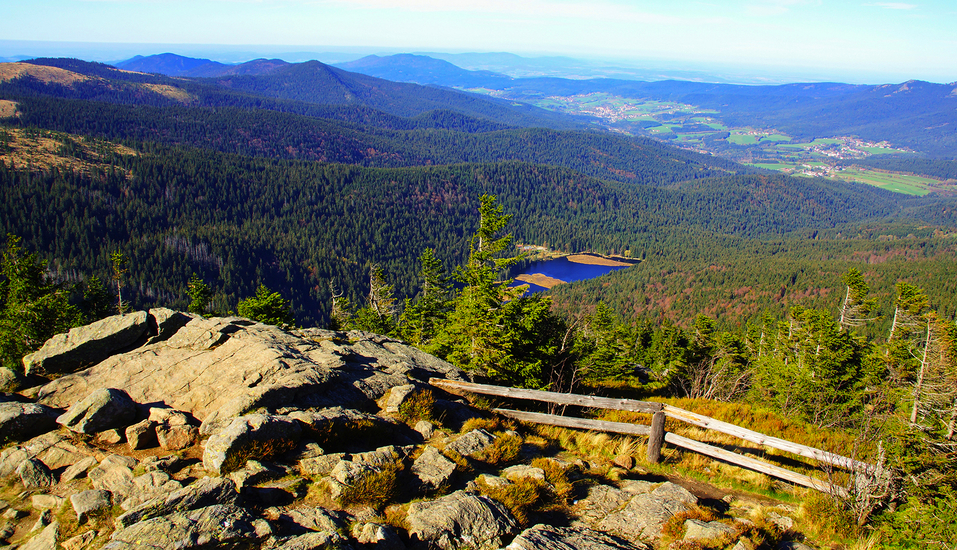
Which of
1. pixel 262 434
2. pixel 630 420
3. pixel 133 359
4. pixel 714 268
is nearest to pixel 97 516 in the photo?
pixel 262 434

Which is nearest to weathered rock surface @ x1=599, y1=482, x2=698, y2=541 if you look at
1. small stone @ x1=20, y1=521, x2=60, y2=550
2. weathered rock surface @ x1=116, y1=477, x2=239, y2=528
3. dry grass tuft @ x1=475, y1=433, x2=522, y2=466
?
dry grass tuft @ x1=475, y1=433, x2=522, y2=466

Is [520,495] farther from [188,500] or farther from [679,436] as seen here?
[188,500]

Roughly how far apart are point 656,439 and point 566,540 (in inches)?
266

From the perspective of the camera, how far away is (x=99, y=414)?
12.6 m

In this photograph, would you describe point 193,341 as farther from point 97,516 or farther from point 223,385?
point 97,516

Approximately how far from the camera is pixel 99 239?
192 m

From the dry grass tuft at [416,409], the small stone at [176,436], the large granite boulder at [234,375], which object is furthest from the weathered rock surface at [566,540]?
the small stone at [176,436]

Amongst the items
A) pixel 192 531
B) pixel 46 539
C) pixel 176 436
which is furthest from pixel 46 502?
pixel 192 531

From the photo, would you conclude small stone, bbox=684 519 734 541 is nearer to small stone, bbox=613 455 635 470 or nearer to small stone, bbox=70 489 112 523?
small stone, bbox=613 455 635 470

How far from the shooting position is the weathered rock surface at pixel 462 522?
30.0 feet

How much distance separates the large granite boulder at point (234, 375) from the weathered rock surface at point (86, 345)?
108 cm

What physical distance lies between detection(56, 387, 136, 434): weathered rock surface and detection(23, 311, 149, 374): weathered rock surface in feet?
19.7

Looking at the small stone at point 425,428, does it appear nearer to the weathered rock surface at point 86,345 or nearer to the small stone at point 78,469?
the small stone at point 78,469

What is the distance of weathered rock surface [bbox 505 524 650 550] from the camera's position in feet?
28.4
